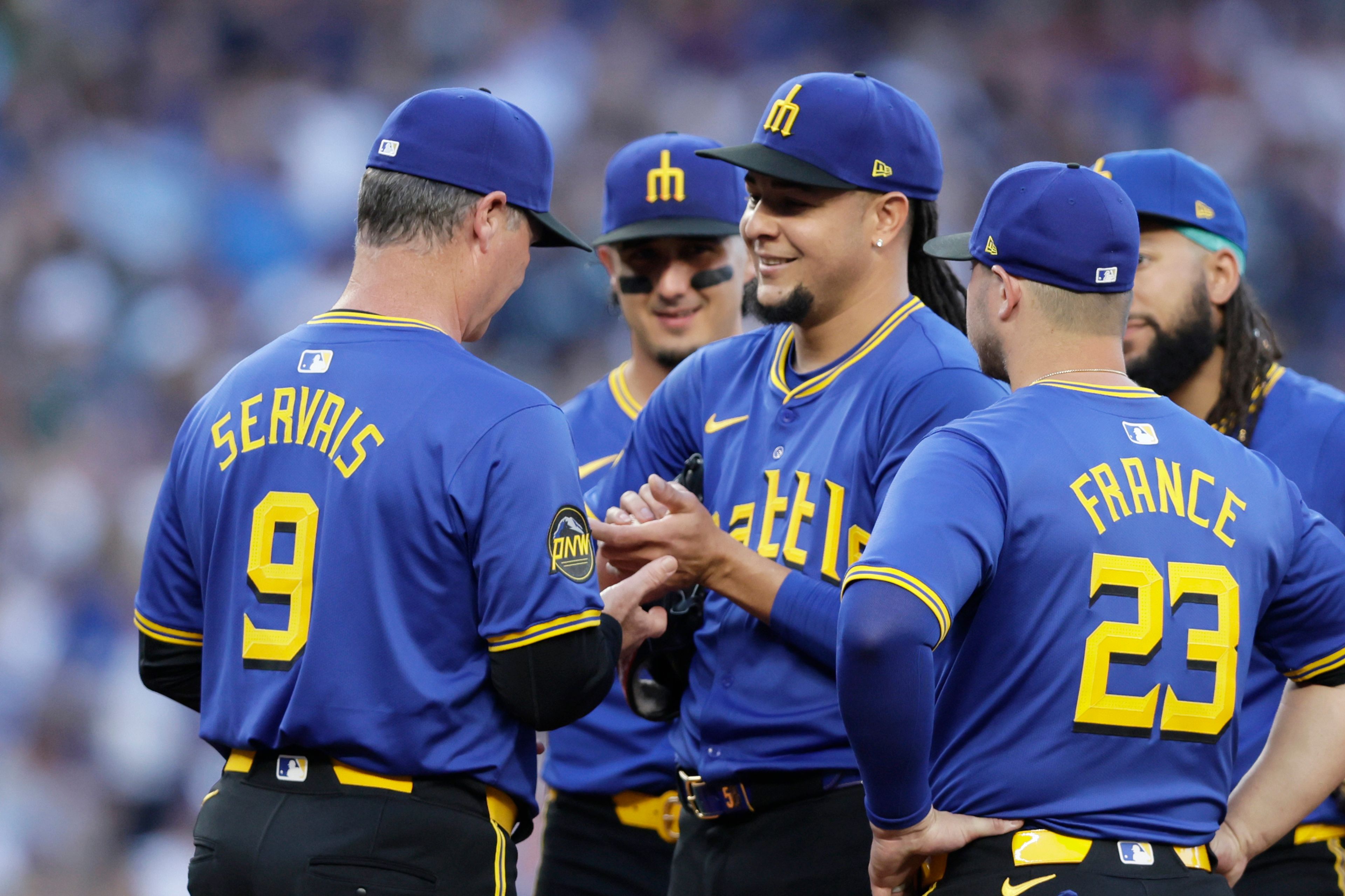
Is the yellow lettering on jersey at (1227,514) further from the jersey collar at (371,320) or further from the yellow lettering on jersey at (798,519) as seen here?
the jersey collar at (371,320)

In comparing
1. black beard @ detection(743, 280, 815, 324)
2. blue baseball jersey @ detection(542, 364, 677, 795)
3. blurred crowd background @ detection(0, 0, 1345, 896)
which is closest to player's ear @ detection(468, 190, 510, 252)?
black beard @ detection(743, 280, 815, 324)

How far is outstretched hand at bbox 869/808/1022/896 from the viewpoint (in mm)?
2555

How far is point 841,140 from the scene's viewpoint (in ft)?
11.0

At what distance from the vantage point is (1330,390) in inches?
153

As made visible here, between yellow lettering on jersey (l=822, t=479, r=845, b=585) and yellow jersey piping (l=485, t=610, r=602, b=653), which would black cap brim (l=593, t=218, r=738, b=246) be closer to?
yellow lettering on jersey (l=822, t=479, r=845, b=585)

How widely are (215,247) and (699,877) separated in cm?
844

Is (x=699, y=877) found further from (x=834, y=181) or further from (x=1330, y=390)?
(x=1330, y=390)

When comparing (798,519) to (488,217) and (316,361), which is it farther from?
(316,361)

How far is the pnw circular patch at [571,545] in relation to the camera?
108 inches

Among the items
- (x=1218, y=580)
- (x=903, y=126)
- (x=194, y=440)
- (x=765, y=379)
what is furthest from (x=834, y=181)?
(x=194, y=440)

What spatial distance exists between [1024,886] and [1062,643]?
1.36 ft

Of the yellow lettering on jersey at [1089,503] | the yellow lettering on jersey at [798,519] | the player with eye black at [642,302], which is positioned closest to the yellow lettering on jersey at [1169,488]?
the yellow lettering on jersey at [1089,503]

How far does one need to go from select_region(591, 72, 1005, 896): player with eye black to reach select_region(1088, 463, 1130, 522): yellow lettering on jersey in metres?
0.56

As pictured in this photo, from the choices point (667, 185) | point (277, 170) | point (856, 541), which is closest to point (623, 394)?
point (667, 185)
